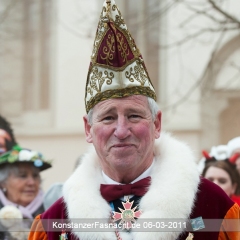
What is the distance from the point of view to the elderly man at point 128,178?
2873 millimetres

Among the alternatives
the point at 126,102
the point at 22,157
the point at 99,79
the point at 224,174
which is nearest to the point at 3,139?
the point at 22,157

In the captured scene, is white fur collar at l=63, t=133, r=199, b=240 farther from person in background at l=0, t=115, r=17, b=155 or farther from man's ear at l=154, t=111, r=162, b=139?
person in background at l=0, t=115, r=17, b=155

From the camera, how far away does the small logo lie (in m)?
2.88

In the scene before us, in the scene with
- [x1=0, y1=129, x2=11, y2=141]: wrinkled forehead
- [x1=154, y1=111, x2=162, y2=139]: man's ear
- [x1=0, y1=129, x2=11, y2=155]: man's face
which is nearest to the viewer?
[x1=154, y1=111, x2=162, y2=139]: man's ear

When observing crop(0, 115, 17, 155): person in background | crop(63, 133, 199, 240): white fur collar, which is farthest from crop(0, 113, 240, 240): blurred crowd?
crop(63, 133, 199, 240): white fur collar

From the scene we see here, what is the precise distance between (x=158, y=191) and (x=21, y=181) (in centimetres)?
239

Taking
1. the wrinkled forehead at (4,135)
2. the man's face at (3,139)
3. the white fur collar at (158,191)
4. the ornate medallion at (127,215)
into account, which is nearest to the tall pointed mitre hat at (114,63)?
the white fur collar at (158,191)

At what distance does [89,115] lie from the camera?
10.1 feet

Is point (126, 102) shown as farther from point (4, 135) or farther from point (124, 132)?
point (4, 135)

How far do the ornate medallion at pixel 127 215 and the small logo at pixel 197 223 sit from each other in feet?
0.81

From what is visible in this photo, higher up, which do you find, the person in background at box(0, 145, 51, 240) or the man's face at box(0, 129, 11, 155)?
the man's face at box(0, 129, 11, 155)

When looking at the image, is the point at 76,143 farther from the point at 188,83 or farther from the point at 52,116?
the point at 188,83

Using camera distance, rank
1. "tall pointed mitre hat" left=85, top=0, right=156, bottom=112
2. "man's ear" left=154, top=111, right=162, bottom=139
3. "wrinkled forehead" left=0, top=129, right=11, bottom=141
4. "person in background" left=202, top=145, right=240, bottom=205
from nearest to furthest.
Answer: "tall pointed mitre hat" left=85, top=0, right=156, bottom=112 < "man's ear" left=154, top=111, right=162, bottom=139 < "person in background" left=202, top=145, right=240, bottom=205 < "wrinkled forehead" left=0, top=129, right=11, bottom=141

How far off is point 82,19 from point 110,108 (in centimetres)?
874
